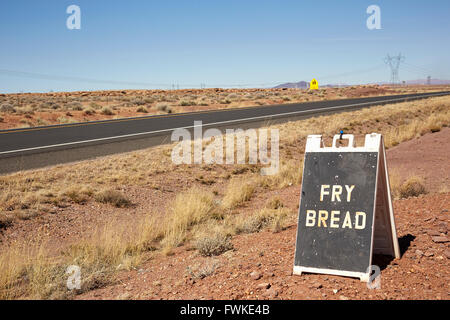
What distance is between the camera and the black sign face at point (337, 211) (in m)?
3.79

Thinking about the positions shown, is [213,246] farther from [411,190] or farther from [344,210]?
[411,190]

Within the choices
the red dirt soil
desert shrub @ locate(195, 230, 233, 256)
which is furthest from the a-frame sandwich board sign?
desert shrub @ locate(195, 230, 233, 256)

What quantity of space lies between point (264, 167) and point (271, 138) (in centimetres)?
278

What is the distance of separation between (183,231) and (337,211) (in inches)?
149

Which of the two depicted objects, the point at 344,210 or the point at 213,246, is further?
the point at 213,246

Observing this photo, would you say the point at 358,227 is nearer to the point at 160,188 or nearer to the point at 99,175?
the point at 160,188

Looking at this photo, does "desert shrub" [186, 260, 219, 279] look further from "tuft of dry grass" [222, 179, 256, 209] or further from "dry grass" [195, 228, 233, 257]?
"tuft of dry grass" [222, 179, 256, 209]

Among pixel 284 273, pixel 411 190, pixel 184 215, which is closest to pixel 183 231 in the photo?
pixel 184 215

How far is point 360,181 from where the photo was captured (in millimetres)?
3916

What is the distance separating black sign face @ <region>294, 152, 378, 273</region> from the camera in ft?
12.4

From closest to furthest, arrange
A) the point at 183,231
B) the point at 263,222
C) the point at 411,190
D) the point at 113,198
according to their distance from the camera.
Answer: the point at 263,222
the point at 183,231
the point at 411,190
the point at 113,198

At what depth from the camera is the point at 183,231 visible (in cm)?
711

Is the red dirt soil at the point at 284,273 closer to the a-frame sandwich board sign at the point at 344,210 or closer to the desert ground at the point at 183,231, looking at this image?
the desert ground at the point at 183,231
